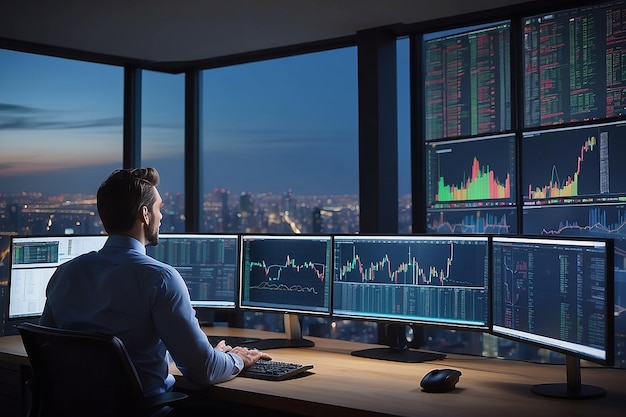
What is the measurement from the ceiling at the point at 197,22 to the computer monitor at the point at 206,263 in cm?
112

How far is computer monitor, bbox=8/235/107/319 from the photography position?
11.7 ft

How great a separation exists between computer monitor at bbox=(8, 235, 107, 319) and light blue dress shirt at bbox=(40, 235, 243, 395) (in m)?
1.13

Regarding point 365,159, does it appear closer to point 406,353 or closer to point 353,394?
point 406,353

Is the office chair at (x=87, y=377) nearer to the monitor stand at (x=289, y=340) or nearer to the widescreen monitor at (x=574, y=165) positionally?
the monitor stand at (x=289, y=340)

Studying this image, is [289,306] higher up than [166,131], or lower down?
lower down

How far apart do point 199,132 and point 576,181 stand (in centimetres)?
253

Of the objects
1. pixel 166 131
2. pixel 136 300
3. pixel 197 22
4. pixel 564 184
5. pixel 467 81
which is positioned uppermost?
pixel 197 22

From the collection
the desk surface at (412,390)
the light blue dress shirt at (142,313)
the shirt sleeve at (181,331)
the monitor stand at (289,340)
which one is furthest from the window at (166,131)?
the shirt sleeve at (181,331)

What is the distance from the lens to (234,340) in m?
3.46

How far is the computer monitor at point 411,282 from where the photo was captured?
2.87 m

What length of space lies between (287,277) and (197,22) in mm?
1476

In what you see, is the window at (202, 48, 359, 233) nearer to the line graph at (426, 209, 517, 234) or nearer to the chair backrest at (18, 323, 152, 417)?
the line graph at (426, 209, 517, 234)

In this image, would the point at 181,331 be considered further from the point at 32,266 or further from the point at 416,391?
the point at 32,266

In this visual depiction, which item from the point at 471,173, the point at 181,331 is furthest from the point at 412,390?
the point at 471,173
